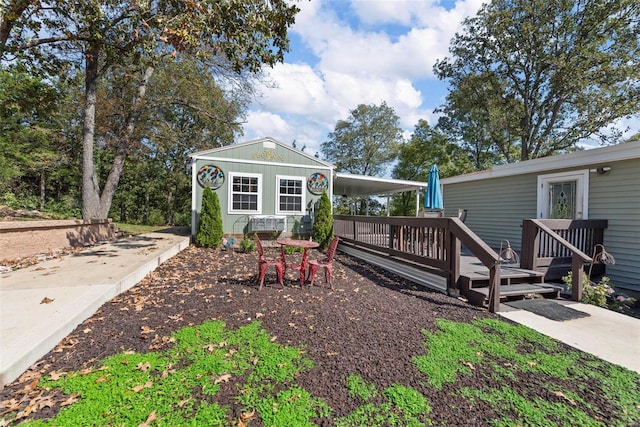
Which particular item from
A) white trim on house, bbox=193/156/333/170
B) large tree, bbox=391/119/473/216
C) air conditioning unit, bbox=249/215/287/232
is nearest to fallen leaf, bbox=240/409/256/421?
air conditioning unit, bbox=249/215/287/232

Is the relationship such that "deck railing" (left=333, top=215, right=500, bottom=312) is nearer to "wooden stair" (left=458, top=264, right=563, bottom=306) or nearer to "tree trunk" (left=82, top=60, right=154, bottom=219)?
"wooden stair" (left=458, top=264, right=563, bottom=306)

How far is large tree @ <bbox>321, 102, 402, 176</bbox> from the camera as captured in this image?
84.4 ft

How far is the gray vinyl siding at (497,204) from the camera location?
297 inches

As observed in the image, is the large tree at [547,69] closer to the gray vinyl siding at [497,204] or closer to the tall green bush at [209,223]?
the gray vinyl siding at [497,204]

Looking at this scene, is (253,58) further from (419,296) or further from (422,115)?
(422,115)

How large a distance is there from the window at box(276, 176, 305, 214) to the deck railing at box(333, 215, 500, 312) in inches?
127

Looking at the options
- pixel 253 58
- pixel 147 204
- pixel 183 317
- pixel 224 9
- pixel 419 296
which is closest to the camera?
pixel 183 317

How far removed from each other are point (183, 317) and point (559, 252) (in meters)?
6.90

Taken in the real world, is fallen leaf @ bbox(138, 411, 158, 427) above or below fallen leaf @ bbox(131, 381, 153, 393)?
below

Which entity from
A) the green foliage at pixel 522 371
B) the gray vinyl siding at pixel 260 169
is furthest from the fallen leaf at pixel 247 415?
the gray vinyl siding at pixel 260 169

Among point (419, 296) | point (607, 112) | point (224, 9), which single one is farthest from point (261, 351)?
point (607, 112)

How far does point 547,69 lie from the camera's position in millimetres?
13477

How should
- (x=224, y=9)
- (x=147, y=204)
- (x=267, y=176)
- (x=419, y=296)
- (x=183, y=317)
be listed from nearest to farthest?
(x=183, y=317) < (x=419, y=296) < (x=224, y=9) < (x=267, y=176) < (x=147, y=204)

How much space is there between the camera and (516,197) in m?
7.81
